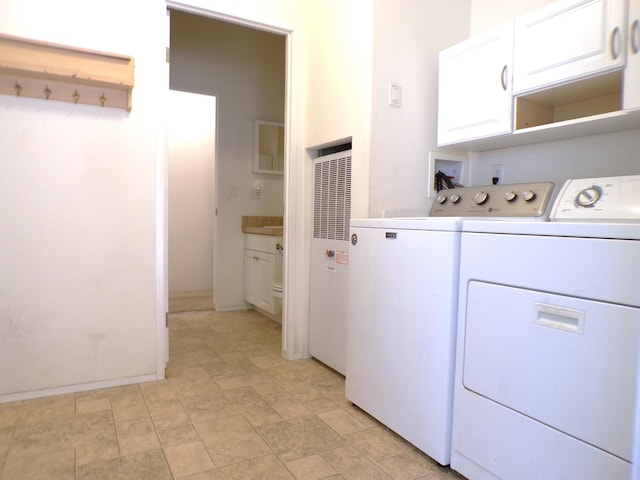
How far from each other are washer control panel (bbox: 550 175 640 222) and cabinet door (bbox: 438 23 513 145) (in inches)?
16.4

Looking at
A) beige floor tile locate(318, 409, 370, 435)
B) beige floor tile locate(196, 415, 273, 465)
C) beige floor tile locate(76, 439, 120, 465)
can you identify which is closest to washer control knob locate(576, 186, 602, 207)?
beige floor tile locate(318, 409, 370, 435)

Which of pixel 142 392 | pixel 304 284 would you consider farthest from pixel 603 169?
pixel 142 392

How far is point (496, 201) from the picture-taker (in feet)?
6.48

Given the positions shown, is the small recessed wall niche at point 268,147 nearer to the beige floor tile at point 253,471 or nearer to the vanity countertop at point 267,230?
the vanity countertop at point 267,230

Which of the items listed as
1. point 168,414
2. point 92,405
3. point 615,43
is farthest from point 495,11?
point 92,405

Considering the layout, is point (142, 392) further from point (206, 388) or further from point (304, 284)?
point (304, 284)

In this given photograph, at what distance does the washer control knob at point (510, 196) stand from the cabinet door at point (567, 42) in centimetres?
45

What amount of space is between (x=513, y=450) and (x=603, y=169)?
1.25 m

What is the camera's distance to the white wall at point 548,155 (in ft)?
5.69

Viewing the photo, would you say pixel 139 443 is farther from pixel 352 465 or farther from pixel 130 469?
pixel 352 465

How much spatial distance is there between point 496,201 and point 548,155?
0.37 m

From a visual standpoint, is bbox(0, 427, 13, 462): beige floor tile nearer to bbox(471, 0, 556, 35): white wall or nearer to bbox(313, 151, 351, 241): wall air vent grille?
bbox(313, 151, 351, 241): wall air vent grille

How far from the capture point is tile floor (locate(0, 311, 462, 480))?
60.2 inches

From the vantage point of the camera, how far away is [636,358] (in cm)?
103
